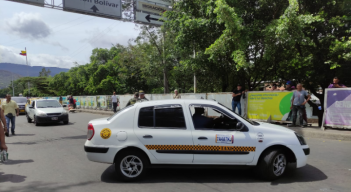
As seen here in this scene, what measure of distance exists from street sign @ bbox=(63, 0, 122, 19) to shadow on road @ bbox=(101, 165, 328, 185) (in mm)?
13728

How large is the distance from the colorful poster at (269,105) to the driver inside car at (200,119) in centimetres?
682

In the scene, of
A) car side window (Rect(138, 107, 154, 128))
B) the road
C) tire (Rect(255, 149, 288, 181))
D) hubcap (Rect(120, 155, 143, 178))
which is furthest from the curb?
hubcap (Rect(120, 155, 143, 178))

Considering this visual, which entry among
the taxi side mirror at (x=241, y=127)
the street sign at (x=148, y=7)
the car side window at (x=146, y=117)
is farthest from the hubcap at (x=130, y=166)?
the street sign at (x=148, y=7)

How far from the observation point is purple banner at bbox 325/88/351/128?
884 centimetres

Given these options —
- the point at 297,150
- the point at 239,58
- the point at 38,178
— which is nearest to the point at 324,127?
the point at 239,58

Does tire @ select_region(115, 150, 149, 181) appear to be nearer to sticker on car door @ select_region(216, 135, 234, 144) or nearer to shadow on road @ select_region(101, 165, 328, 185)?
shadow on road @ select_region(101, 165, 328, 185)

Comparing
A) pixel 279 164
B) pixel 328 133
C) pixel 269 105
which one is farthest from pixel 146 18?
pixel 279 164

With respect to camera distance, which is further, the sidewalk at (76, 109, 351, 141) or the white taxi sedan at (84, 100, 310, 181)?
the sidewalk at (76, 109, 351, 141)

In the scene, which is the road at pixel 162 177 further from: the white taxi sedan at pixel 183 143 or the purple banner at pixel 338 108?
the purple banner at pixel 338 108

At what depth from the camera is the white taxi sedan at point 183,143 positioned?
15.0 feet

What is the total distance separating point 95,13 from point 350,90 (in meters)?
14.8

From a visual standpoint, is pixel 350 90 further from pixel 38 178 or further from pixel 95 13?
pixel 95 13

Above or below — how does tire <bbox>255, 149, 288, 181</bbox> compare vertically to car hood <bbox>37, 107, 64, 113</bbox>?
below

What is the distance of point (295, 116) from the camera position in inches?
397
